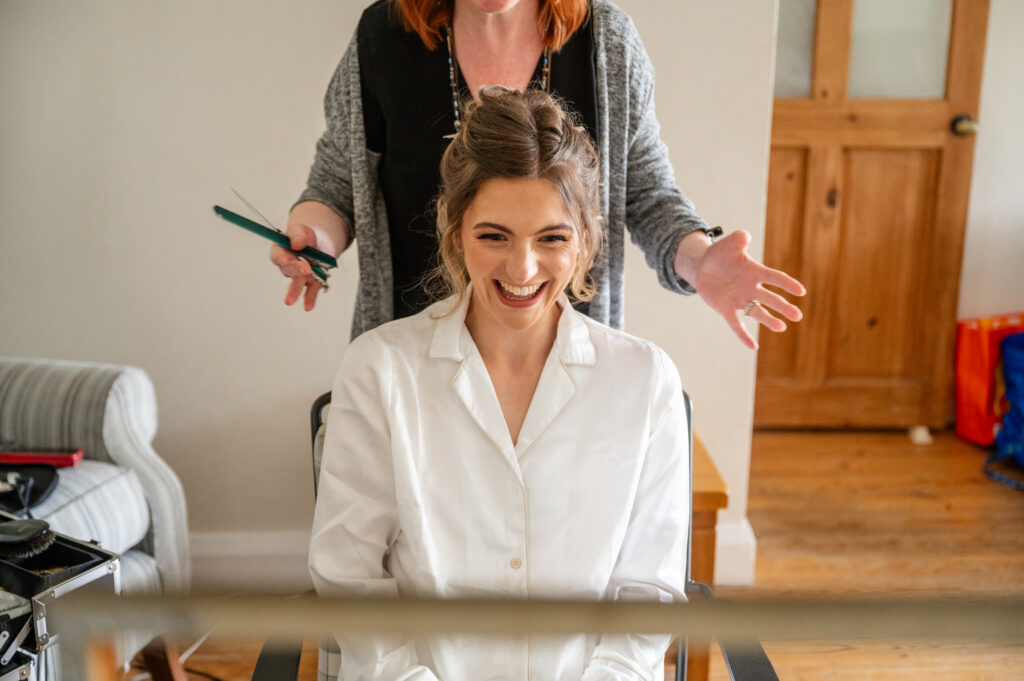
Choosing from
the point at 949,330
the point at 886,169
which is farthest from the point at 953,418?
the point at 886,169

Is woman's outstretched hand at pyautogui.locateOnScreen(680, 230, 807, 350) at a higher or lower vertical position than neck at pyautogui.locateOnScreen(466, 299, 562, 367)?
higher

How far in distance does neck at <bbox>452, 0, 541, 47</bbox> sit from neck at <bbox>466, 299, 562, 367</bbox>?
41 cm

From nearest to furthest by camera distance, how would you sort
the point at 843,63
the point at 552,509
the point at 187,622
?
the point at 187,622, the point at 552,509, the point at 843,63

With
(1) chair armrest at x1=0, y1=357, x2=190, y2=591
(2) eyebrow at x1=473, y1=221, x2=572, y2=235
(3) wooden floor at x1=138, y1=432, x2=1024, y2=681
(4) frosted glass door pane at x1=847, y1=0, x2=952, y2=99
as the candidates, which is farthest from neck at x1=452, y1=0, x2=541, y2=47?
(4) frosted glass door pane at x1=847, y1=0, x2=952, y2=99

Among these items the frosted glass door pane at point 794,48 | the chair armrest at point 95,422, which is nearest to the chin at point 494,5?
the chair armrest at point 95,422

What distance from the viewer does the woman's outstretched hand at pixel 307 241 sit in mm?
1217

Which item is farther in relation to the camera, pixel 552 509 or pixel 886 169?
pixel 886 169

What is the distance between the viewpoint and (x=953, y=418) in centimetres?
350

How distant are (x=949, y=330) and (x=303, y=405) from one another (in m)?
2.56

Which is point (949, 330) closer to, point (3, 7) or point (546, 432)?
point (546, 432)

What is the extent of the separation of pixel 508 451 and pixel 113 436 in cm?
119

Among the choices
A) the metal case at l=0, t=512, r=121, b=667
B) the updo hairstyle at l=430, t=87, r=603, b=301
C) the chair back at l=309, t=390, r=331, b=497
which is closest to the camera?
the metal case at l=0, t=512, r=121, b=667

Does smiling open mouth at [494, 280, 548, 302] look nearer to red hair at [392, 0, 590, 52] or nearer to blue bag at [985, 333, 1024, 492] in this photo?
red hair at [392, 0, 590, 52]

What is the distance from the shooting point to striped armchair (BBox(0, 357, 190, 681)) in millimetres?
1854
